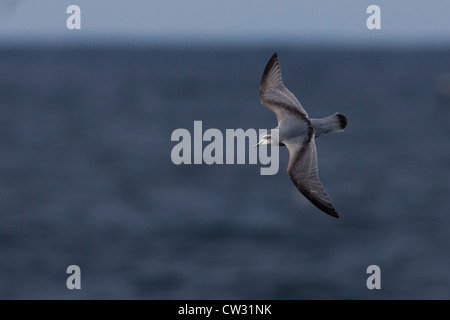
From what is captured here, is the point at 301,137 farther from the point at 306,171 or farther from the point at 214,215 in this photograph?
the point at 214,215

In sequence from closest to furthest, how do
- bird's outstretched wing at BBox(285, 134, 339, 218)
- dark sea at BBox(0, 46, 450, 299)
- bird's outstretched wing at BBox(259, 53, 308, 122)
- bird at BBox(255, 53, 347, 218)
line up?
1. bird at BBox(255, 53, 347, 218)
2. bird's outstretched wing at BBox(285, 134, 339, 218)
3. bird's outstretched wing at BBox(259, 53, 308, 122)
4. dark sea at BBox(0, 46, 450, 299)

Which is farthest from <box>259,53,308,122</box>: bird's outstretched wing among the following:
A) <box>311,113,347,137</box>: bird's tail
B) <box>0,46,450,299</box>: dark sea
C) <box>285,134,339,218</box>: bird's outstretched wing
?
<box>0,46,450,299</box>: dark sea

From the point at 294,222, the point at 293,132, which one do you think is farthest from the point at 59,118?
the point at 293,132

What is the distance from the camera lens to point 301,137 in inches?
362

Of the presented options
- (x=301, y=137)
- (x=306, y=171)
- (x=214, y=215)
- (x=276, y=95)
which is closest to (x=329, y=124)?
(x=301, y=137)

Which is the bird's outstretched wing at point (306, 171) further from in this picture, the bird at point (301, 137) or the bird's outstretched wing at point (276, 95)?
the bird's outstretched wing at point (276, 95)

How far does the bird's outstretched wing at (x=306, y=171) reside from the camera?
921 centimetres

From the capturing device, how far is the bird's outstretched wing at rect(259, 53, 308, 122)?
377 inches

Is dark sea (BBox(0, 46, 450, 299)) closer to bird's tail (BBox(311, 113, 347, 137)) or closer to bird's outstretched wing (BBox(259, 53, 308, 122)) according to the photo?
bird's outstretched wing (BBox(259, 53, 308, 122))

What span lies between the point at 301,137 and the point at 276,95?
111 cm

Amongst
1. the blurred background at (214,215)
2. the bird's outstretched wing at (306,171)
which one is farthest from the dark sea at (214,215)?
the bird's outstretched wing at (306,171)

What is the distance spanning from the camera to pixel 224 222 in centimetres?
4706
